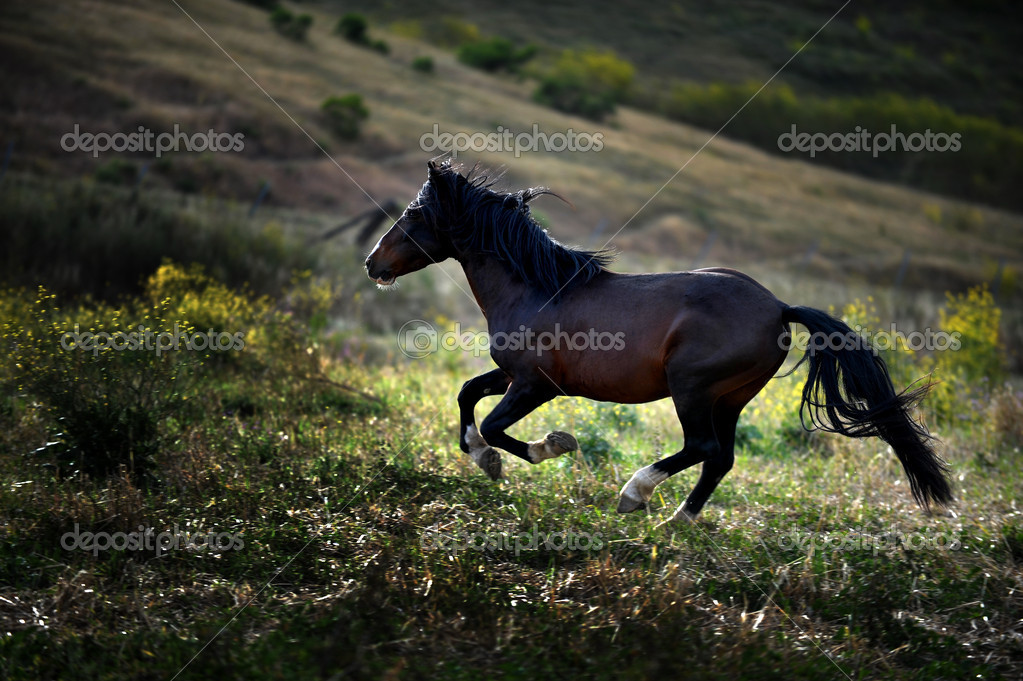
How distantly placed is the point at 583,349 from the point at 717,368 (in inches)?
37.6

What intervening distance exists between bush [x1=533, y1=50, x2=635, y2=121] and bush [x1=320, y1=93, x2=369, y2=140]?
17.6 meters

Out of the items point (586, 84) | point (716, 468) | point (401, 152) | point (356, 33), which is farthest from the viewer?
point (586, 84)

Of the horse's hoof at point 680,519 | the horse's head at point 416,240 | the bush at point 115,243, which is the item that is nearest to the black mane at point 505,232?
the horse's head at point 416,240

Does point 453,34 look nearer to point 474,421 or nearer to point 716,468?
point 474,421

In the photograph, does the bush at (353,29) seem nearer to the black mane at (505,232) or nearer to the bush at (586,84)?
the bush at (586,84)

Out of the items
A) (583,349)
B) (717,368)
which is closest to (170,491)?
(583,349)

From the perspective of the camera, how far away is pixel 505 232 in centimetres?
594

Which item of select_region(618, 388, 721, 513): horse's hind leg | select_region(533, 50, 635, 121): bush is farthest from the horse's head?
select_region(533, 50, 635, 121): bush

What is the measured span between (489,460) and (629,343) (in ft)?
4.29

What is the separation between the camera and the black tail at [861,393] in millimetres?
5141

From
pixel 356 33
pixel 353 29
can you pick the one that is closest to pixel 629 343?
pixel 356 33

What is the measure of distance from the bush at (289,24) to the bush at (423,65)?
7.77 meters

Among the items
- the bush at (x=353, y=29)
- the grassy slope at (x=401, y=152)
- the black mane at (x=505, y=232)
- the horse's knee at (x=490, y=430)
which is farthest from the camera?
the bush at (x=353, y=29)

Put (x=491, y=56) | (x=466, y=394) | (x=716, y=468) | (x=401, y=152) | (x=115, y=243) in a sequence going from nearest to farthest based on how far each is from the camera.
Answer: (x=716, y=468), (x=466, y=394), (x=115, y=243), (x=401, y=152), (x=491, y=56)
